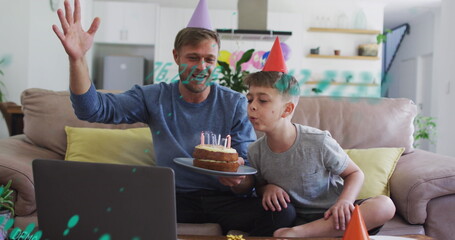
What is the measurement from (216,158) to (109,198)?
47cm

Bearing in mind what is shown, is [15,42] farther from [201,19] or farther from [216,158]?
[216,158]

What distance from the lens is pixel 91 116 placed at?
1.12 meters

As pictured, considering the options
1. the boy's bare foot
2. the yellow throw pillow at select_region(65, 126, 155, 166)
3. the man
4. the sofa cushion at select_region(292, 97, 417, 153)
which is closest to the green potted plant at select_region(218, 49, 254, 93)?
the sofa cushion at select_region(292, 97, 417, 153)

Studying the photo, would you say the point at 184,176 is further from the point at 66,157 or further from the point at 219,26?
the point at 219,26

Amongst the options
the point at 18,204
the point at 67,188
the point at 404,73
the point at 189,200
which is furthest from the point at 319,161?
the point at 404,73

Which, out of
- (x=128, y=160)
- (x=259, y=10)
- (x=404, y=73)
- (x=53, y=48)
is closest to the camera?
(x=259, y=10)

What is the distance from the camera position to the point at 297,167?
1215mm

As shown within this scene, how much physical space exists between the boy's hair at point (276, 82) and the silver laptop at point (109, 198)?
0.55 metres

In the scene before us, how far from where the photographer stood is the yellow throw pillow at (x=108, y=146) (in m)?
1.63

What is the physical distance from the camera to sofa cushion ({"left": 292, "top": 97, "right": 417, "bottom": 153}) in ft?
5.72

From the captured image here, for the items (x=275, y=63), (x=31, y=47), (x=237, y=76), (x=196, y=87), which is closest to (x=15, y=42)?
(x=31, y=47)

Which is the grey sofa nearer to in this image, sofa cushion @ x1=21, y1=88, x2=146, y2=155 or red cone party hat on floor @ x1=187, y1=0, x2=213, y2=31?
sofa cushion @ x1=21, y1=88, x2=146, y2=155

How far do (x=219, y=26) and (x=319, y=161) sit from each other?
13.8ft

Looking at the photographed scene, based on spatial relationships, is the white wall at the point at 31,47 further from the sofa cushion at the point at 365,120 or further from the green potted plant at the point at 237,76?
the sofa cushion at the point at 365,120
